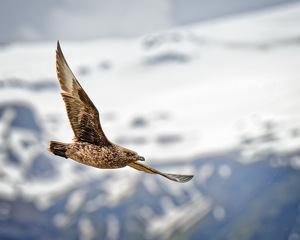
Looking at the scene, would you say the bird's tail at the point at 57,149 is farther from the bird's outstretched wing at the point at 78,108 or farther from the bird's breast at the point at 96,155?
the bird's outstretched wing at the point at 78,108

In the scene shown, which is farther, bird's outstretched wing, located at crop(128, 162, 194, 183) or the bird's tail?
bird's outstretched wing, located at crop(128, 162, 194, 183)

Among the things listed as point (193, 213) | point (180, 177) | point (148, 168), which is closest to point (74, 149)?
point (148, 168)

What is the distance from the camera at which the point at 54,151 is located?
318 centimetres

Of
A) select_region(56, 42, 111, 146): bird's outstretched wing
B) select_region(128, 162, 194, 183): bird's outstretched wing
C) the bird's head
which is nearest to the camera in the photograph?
select_region(56, 42, 111, 146): bird's outstretched wing

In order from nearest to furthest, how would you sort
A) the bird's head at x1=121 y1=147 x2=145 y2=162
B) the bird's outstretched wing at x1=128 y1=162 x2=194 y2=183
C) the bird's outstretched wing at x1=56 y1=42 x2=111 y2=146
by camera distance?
1. the bird's outstretched wing at x1=56 y1=42 x2=111 y2=146
2. the bird's head at x1=121 y1=147 x2=145 y2=162
3. the bird's outstretched wing at x1=128 y1=162 x2=194 y2=183

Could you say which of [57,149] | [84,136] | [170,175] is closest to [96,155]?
[84,136]

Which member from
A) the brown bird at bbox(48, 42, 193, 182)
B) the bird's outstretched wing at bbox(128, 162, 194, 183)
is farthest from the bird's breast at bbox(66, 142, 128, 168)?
the bird's outstretched wing at bbox(128, 162, 194, 183)

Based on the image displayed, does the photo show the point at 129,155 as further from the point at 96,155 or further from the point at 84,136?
the point at 84,136

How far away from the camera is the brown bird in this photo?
3.05m

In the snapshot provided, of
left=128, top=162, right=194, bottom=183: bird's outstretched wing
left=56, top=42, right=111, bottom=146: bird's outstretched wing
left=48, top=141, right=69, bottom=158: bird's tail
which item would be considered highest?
left=56, top=42, right=111, bottom=146: bird's outstretched wing

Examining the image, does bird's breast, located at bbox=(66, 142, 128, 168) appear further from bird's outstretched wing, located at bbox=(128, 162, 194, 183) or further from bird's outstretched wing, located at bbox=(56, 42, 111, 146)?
bird's outstretched wing, located at bbox=(128, 162, 194, 183)

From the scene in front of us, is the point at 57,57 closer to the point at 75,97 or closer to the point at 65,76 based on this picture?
the point at 65,76

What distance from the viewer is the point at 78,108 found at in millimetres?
3129

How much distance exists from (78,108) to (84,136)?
31 cm
